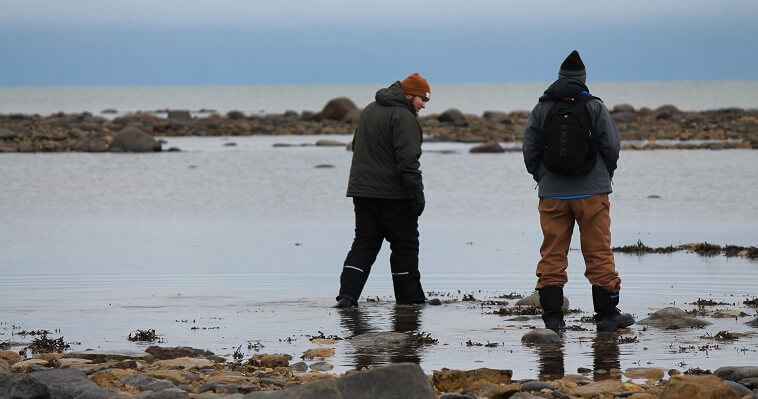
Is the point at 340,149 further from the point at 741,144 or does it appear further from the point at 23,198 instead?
the point at 23,198

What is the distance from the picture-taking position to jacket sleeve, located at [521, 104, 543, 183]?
9.30 meters

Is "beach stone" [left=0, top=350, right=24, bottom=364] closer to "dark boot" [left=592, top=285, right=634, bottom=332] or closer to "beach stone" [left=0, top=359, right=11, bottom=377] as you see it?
"beach stone" [left=0, top=359, right=11, bottom=377]

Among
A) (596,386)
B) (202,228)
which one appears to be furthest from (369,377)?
(202,228)

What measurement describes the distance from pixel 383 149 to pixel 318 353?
2.95 meters

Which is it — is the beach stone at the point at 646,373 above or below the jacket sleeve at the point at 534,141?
below

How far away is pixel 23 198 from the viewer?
83.5 feet

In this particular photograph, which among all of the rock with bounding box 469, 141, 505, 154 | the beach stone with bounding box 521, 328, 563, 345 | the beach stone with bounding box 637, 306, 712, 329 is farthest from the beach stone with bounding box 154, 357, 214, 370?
the rock with bounding box 469, 141, 505, 154

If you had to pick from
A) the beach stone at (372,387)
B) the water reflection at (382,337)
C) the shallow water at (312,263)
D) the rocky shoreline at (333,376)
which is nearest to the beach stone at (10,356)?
the rocky shoreline at (333,376)

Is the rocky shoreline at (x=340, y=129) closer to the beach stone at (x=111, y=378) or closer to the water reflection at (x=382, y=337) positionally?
the water reflection at (x=382, y=337)

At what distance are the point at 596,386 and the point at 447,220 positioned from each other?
13.2 m

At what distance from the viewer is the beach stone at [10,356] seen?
26.1 ft

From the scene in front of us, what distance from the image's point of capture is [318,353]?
833 centimetres

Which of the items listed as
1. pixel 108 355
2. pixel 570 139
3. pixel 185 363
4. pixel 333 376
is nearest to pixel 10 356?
pixel 108 355

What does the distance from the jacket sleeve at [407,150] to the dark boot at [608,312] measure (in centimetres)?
204
